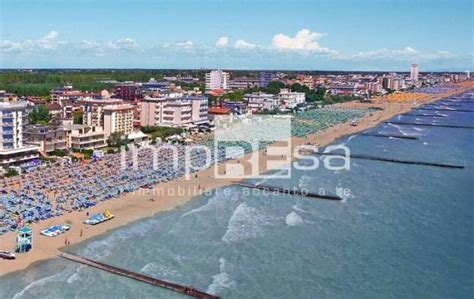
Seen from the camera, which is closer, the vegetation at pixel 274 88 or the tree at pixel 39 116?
the tree at pixel 39 116

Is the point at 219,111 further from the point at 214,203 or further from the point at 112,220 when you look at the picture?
the point at 112,220

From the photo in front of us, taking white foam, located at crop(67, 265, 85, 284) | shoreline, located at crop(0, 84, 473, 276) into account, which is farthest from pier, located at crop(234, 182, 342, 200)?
white foam, located at crop(67, 265, 85, 284)

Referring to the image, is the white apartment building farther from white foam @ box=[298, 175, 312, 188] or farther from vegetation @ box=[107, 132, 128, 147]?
white foam @ box=[298, 175, 312, 188]

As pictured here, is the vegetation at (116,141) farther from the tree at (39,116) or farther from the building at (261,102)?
the building at (261,102)

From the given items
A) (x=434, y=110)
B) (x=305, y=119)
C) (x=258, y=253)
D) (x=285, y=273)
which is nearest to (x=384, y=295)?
(x=285, y=273)

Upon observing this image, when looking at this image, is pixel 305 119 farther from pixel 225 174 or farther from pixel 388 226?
pixel 388 226

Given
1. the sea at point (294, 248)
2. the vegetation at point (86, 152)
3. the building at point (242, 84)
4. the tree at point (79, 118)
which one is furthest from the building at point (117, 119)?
the building at point (242, 84)

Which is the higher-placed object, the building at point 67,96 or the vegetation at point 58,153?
the building at point 67,96

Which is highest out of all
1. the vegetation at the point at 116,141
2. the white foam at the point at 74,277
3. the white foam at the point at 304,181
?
the vegetation at the point at 116,141
